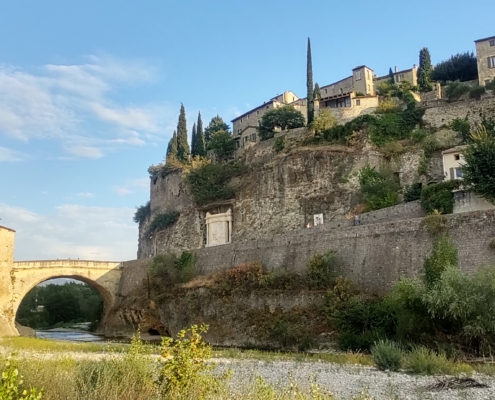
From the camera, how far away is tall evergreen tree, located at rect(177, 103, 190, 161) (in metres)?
58.5

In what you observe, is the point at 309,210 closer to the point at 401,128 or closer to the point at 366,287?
the point at 401,128

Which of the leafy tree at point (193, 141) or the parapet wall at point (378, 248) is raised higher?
the leafy tree at point (193, 141)

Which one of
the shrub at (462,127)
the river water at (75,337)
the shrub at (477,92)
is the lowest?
the river water at (75,337)

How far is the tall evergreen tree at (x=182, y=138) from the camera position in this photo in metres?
58.5

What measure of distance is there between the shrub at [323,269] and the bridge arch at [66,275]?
22.2m

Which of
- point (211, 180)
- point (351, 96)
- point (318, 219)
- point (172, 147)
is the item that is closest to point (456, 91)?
point (351, 96)

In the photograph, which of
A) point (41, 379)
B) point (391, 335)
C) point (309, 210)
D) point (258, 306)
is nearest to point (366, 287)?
point (391, 335)

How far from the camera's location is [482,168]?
89.8 ft

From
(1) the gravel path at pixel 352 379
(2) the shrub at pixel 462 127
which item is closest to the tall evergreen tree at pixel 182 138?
(2) the shrub at pixel 462 127

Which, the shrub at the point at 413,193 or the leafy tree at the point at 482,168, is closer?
the leafy tree at the point at 482,168

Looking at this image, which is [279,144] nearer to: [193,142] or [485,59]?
[193,142]

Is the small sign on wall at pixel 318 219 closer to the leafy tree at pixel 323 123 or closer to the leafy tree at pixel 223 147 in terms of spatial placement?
the leafy tree at pixel 323 123

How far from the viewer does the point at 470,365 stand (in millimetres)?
16375

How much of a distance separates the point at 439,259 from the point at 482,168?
8279 millimetres
